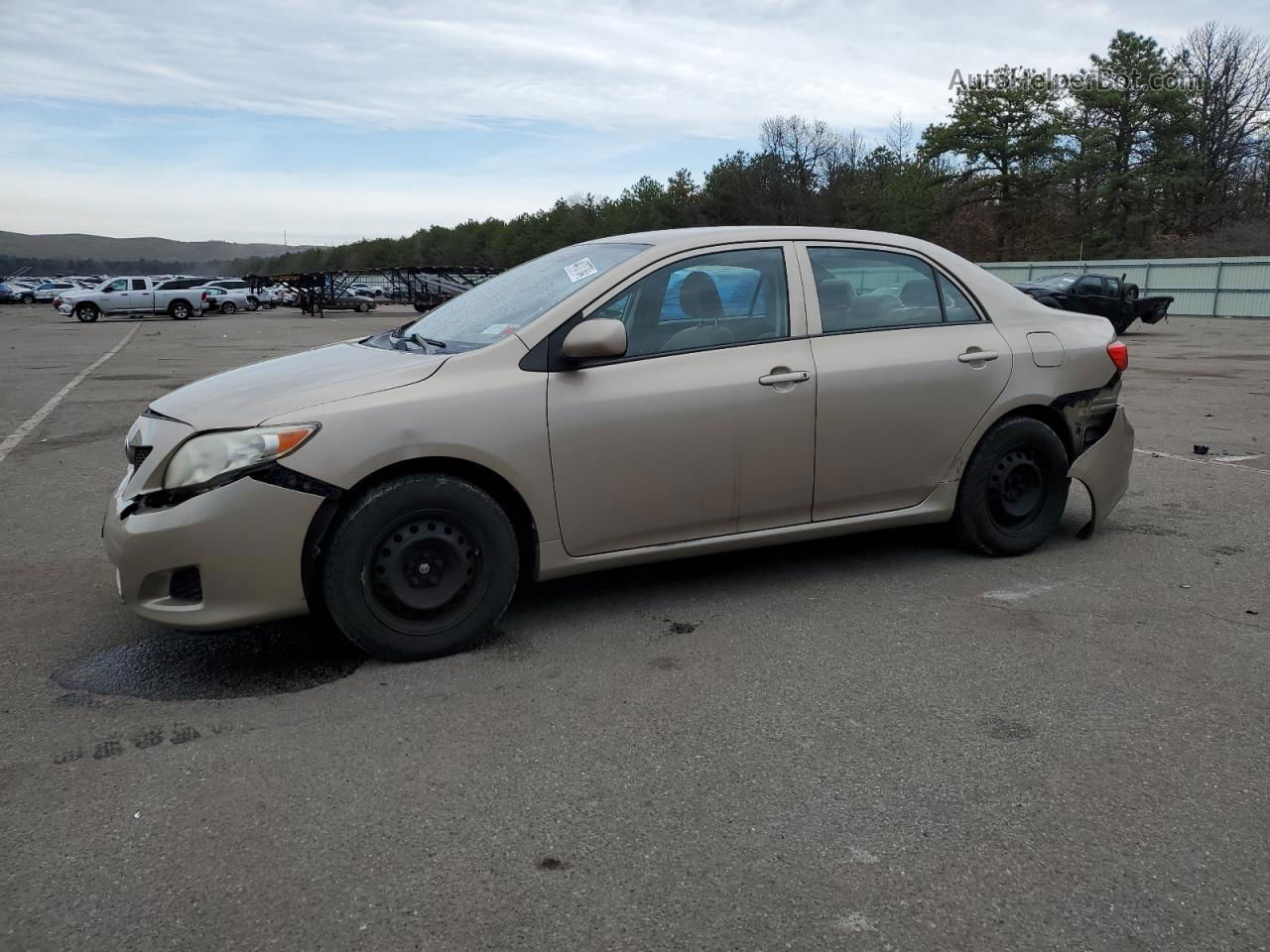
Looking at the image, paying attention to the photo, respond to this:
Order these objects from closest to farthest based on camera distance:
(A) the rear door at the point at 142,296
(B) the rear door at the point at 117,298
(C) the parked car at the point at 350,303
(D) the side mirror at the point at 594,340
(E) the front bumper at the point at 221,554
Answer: (E) the front bumper at the point at 221,554 < (D) the side mirror at the point at 594,340 < (B) the rear door at the point at 117,298 < (A) the rear door at the point at 142,296 < (C) the parked car at the point at 350,303

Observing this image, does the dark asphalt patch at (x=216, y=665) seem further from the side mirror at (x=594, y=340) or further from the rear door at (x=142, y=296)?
the rear door at (x=142, y=296)

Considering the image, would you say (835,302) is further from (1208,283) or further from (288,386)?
(1208,283)

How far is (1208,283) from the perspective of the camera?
36438 millimetres

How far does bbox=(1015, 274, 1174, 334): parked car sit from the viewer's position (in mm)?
23156

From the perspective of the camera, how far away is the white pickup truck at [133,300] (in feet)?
139

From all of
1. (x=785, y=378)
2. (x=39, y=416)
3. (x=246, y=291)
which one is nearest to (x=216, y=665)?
(x=785, y=378)

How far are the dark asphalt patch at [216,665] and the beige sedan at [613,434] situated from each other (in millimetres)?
233

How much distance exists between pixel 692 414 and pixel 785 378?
0.46 meters

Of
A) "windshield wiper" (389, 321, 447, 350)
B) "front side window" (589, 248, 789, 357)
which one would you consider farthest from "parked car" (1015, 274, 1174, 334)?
"windshield wiper" (389, 321, 447, 350)

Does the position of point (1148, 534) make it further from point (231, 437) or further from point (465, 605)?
point (231, 437)

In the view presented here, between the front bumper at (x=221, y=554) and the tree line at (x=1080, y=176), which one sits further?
the tree line at (x=1080, y=176)

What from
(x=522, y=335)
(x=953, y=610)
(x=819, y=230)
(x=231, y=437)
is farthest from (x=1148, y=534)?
(x=231, y=437)

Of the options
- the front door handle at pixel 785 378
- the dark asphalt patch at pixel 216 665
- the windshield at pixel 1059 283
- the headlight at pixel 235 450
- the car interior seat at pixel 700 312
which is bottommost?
the dark asphalt patch at pixel 216 665

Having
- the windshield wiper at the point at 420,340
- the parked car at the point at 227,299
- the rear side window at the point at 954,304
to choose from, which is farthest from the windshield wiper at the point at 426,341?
the parked car at the point at 227,299
